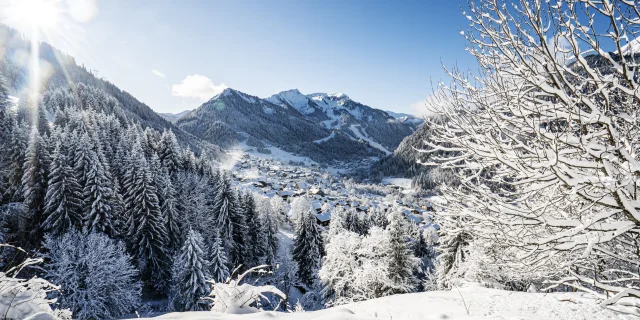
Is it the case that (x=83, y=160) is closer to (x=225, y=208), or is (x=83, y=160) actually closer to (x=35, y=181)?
(x=35, y=181)

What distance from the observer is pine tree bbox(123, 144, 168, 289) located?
2586cm

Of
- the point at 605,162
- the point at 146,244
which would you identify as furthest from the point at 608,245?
the point at 146,244

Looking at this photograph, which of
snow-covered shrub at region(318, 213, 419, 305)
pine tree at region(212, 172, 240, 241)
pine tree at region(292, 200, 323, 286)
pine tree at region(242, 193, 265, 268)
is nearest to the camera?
snow-covered shrub at region(318, 213, 419, 305)

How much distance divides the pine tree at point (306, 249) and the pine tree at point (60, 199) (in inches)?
881

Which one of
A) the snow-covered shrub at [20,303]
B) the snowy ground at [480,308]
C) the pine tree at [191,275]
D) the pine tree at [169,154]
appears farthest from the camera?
the pine tree at [169,154]

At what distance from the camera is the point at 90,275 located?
19328 mm

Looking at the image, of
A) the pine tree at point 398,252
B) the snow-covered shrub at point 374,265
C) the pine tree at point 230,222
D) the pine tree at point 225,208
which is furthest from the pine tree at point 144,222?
the pine tree at point 398,252

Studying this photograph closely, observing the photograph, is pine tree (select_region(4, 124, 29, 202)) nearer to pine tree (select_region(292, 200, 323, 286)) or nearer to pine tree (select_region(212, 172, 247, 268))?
pine tree (select_region(212, 172, 247, 268))

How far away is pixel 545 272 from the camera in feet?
15.3

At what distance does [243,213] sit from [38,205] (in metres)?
18.2

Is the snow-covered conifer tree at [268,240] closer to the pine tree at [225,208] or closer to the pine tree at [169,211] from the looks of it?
the pine tree at [225,208]

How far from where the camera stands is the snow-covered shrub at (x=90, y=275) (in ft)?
61.2

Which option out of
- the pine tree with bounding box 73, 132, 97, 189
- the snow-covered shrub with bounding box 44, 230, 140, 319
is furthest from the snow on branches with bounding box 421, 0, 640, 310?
the pine tree with bounding box 73, 132, 97, 189

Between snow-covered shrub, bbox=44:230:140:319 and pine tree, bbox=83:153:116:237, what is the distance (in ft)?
4.80
